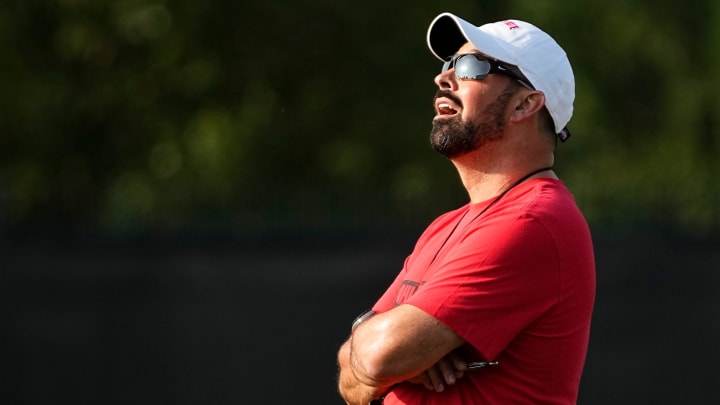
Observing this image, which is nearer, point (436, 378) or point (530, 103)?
point (436, 378)

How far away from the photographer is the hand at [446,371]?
246 cm

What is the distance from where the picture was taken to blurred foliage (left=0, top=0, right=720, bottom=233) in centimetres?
843

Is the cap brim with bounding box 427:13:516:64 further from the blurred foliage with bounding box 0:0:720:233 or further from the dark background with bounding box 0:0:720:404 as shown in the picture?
the blurred foliage with bounding box 0:0:720:233

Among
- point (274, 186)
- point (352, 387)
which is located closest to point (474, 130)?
point (352, 387)

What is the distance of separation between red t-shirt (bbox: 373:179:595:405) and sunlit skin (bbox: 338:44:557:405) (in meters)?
0.06

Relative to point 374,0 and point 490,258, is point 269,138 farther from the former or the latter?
point 490,258

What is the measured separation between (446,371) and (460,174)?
0.55 meters

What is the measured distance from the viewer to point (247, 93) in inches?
344

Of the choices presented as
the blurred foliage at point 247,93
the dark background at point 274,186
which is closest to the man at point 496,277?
the dark background at point 274,186

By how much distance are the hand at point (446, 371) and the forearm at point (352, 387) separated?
7.0 inches

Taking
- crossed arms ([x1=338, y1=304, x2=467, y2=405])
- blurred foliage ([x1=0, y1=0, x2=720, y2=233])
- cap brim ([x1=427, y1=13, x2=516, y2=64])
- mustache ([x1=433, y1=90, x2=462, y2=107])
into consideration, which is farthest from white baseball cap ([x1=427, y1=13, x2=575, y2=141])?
blurred foliage ([x1=0, y1=0, x2=720, y2=233])

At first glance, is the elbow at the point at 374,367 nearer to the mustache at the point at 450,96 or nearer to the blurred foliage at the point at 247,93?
the mustache at the point at 450,96

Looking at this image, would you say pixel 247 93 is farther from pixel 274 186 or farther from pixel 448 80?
pixel 448 80

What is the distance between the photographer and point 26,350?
18.9 ft
